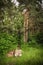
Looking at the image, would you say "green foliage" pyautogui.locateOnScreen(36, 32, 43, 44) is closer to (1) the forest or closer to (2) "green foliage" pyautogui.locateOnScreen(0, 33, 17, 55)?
(1) the forest

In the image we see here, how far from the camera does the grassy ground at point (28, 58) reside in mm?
6939

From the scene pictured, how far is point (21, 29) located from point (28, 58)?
1921 millimetres

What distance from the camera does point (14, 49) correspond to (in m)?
8.43

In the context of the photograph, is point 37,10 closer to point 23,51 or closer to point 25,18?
point 25,18

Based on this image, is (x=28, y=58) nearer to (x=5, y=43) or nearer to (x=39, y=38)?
(x=5, y=43)

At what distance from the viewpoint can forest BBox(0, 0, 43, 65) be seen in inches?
313

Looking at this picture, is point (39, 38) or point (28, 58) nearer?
point (28, 58)

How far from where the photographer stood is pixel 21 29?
899cm

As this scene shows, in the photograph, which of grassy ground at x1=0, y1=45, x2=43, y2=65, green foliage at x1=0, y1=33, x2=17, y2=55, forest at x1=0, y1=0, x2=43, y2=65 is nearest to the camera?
grassy ground at x1=0, y1=45, x2=43, y2=65

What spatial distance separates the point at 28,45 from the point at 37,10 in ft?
5.96

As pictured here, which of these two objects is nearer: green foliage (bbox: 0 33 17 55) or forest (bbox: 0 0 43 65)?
green foliage (bbox: 0 33 17 55)

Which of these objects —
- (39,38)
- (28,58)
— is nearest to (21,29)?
(39,38)

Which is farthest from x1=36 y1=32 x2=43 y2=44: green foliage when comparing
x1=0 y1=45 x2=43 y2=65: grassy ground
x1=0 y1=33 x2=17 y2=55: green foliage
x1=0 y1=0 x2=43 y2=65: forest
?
x1=0 y1=33 x2=17 y2=55: green foliage

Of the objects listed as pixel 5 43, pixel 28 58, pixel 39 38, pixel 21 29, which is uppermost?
pixel 21 29
